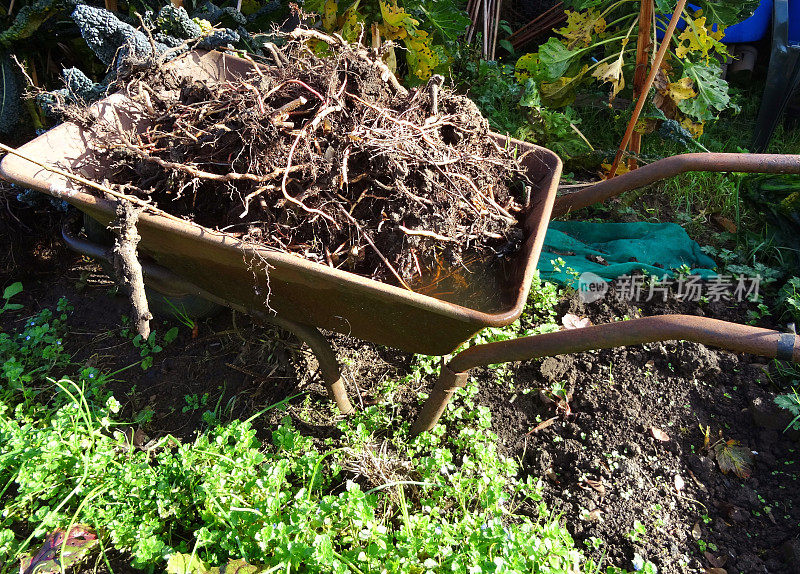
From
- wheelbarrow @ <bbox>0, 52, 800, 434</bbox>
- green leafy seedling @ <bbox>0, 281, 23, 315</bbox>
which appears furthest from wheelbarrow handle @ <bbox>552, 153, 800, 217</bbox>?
green leafy seedling @ <bbox>0, 281, 23, 315</bbox>

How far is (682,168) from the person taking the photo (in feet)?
6.18

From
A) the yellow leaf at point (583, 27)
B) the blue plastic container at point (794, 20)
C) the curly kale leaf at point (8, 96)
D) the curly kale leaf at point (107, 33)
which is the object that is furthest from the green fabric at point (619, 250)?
the curly kale leaf at point (8, 96)

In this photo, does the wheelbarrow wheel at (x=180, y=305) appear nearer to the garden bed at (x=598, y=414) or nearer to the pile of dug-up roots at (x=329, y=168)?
the garden bed at (x=598, y=414)

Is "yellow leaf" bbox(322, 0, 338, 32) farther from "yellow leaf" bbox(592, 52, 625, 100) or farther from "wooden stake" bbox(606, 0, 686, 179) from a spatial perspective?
"wooden stake" bbox(606, 0, 686, 179)

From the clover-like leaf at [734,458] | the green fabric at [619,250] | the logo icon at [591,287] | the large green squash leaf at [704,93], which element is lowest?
the clover-like leaf at [734,458]

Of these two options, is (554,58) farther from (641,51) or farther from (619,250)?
(619,250)

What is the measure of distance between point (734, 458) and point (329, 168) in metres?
1.93

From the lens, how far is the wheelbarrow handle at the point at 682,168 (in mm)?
1753

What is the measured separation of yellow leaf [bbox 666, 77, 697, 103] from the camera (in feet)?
10.2

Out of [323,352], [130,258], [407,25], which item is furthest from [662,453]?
[407,25]

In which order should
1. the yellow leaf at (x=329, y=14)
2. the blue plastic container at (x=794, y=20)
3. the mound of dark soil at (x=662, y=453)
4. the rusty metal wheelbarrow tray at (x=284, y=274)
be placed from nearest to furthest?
the rusty metal wheelbarrow tray at (x=284, y=274)
the mound of dark soil at (x=662, y=453)
the yellow leaf at (x=329, y=14)
the blue plastic container at (x=794, y=20)

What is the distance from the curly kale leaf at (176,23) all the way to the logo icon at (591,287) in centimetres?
221

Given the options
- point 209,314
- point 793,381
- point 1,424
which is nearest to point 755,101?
point 793,381

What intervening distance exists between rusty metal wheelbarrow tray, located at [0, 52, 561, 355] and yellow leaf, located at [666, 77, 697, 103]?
154cm
